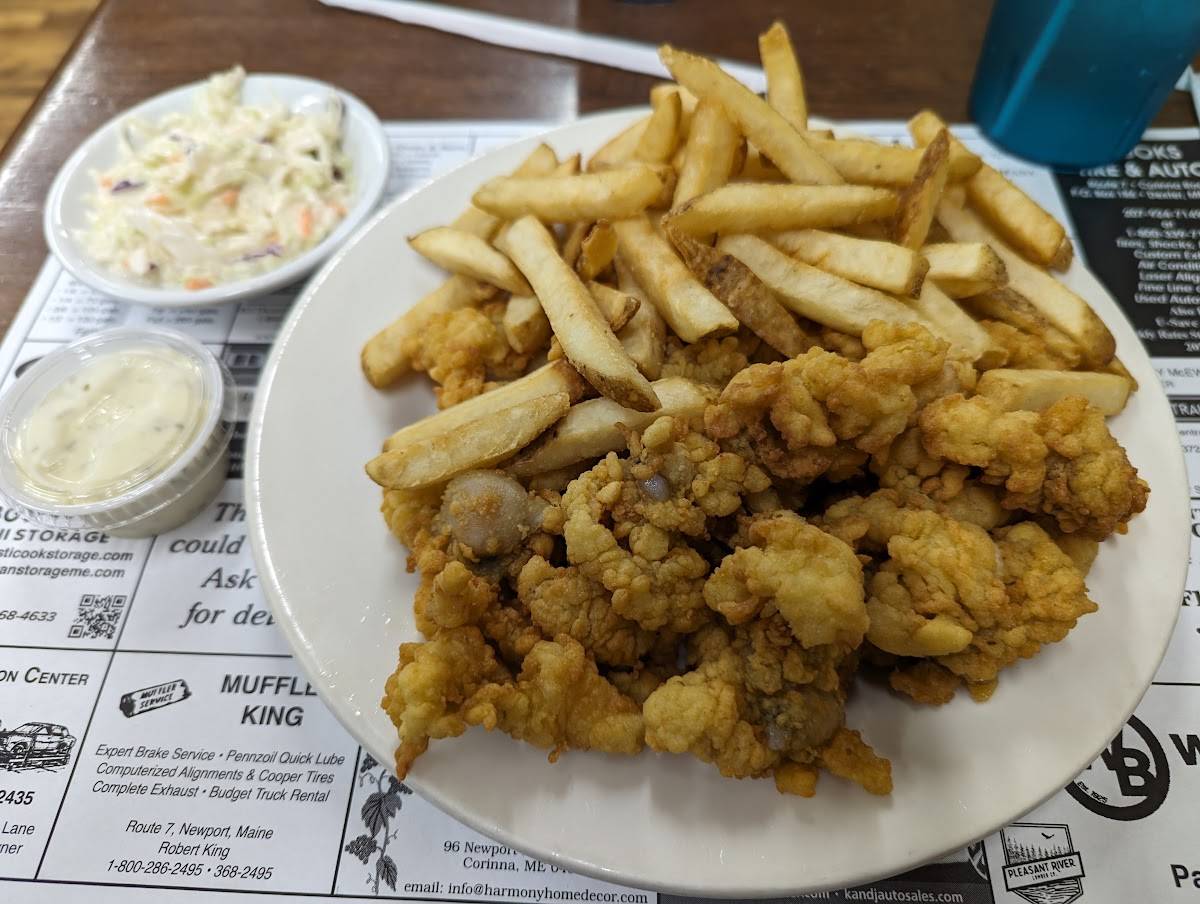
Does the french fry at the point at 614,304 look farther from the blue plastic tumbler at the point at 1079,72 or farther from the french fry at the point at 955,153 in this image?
the blue plastic tumbler at the point at 1079,72

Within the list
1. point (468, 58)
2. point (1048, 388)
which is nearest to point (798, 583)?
point (1048, 388)

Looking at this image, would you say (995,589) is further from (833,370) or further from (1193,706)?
(1193,706)

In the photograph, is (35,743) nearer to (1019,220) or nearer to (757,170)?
(757,170)

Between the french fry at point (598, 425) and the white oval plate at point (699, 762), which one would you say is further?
the french fry at point (598, 425)

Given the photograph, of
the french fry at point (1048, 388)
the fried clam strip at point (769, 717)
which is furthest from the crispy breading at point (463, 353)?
the french fry at point (1048, 388)

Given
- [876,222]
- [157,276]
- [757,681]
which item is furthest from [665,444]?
[157,276]
